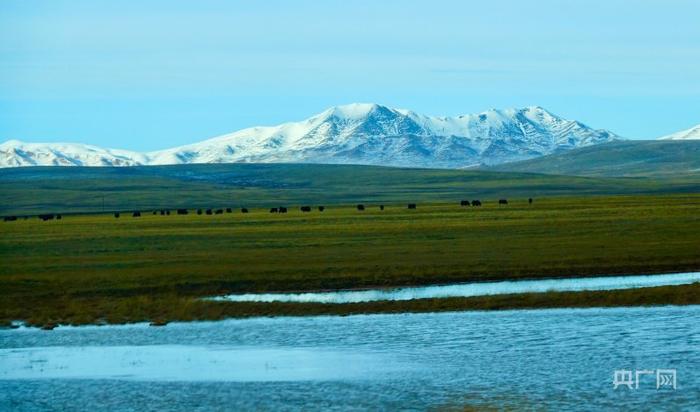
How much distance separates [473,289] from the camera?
1737 inches

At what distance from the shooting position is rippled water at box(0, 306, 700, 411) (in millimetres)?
25172

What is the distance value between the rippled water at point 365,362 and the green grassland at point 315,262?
2260 millimetres

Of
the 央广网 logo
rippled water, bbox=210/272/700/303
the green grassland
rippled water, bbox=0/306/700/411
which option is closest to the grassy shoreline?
the green grassland

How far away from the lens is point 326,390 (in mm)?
26297

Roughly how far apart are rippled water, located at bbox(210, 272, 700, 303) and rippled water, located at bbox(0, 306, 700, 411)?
14.8ft

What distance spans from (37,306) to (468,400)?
853 inches

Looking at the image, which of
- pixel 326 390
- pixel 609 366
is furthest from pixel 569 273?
pixel 326 390

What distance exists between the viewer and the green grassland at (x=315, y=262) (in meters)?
39.8

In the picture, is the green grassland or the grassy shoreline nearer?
the grassy shoreline

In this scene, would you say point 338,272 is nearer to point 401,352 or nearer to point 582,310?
point 582,310

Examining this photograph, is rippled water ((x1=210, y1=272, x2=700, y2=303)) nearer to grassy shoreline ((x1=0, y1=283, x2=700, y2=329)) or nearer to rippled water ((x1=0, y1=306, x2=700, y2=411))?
grassy shoreline ((x1=0, y1=283, x2=700, y2=329))

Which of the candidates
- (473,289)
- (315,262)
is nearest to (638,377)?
(473,289)

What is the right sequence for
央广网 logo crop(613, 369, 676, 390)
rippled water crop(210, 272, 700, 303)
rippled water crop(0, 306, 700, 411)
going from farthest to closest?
1. rippled water crop(210, 272, 700, 303)
2. 央广网 logo crop(613, 369, 676, 390)
3. rippled water crop(0, 306, 700, 411)

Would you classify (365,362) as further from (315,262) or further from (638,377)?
(315,262)
